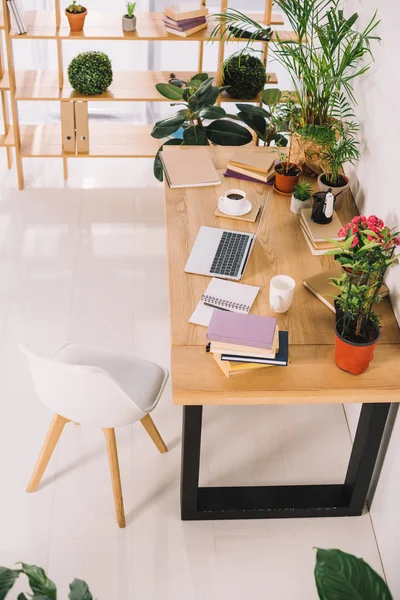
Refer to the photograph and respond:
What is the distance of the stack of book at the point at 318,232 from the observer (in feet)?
9.36

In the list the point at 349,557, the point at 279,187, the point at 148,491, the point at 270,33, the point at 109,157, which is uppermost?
the point at 270,33

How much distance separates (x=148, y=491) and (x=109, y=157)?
2.38 metres

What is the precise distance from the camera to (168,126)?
152 inches

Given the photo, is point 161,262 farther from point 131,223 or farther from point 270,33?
point 270,33

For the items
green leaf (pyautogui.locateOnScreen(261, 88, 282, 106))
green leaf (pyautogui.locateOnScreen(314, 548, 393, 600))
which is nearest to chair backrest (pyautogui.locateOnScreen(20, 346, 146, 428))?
green leaf (pyautogui.locateOnScreen(314, 548, 393, 600))

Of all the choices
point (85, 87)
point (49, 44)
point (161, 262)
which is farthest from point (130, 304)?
point (49, 44)

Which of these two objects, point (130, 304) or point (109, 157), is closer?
point (130, 304)

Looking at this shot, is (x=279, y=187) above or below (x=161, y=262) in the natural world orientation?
above

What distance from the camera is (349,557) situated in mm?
1825

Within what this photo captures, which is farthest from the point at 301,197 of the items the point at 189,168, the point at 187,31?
the point at 187,31

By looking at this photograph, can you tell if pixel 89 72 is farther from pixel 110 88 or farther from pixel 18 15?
pixel 18 15

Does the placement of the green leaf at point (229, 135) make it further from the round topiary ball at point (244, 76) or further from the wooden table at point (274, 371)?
the wooden table at point (274, 371)

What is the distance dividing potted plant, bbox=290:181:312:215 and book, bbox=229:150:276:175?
0.25 metres

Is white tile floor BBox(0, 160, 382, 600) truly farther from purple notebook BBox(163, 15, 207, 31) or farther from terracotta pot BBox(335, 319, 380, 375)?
purple notebook BBox(163, 15, 207, 31)
